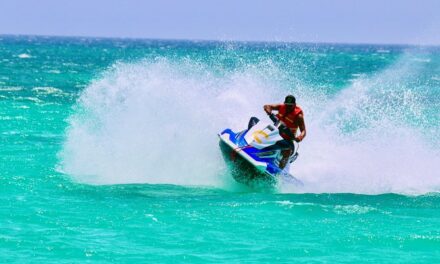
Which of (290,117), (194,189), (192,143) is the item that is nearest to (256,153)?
(290,117)

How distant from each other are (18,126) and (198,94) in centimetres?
941

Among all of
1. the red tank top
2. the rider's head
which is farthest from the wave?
the rider's head

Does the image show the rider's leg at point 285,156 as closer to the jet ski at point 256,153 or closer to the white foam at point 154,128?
the jet ski at point 256,153

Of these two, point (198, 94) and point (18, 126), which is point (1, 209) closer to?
point (198, 94)

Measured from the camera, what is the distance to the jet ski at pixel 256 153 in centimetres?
1556

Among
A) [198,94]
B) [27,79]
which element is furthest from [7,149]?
[27,79]

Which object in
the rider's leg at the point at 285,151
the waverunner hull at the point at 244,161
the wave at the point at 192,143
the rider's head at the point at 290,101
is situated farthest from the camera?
the wave at the point at 192,143

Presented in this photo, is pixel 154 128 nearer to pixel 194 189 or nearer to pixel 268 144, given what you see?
pixel 194 189

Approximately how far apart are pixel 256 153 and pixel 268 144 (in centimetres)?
29

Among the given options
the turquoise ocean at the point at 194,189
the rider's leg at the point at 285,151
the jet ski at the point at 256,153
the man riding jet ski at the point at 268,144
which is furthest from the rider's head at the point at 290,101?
the turquoise ocean at the point at 194,189

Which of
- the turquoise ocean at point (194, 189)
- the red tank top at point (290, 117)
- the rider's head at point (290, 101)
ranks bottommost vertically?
the turquoise ocean at point (194, 189)

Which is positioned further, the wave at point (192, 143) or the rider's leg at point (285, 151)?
the wave at point (192, 143)

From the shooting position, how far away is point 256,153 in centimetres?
1564

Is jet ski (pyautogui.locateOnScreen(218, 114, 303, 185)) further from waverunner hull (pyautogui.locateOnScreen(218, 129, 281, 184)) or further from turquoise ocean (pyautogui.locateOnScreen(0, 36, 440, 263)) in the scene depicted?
turquoise ocean (pyautogui.locateOnScreen(0, 36, 440, 263))
